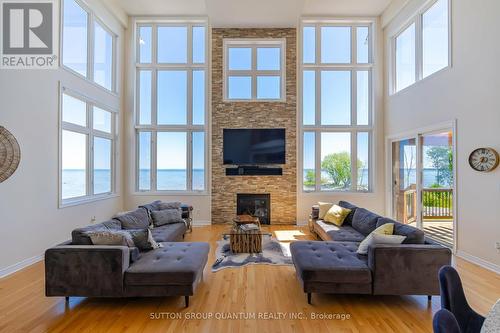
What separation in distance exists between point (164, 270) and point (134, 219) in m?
1.87

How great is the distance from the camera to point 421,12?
5547 mm

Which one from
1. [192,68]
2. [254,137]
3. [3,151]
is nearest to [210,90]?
[192,68]

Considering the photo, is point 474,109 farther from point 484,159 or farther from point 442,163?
point 442,163

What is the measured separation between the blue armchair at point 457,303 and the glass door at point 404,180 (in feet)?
15.1

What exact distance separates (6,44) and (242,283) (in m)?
4.94

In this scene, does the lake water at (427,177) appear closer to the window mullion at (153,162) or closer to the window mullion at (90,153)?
the window mullion at (153,162)

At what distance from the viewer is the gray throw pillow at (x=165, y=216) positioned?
4.84m

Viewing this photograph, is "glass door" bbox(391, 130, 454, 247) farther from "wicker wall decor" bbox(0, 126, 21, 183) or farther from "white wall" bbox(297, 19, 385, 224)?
"wicker wall decor" bbox(0, 126, 21, 183)

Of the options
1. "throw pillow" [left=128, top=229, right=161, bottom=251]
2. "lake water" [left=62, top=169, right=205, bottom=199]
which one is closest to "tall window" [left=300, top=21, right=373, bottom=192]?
"lake water" [left=62, top=169, right=205, bottom=199]

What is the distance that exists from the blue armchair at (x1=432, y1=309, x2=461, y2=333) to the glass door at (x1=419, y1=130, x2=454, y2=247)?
4.25 metres

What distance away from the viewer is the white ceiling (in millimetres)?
6091

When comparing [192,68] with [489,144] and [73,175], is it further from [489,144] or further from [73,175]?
[489,144]

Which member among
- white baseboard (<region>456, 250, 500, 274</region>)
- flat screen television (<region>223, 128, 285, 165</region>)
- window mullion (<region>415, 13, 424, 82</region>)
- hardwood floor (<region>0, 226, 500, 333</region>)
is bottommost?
hardwood floor (<region>0, 226, 500, 333</region>)

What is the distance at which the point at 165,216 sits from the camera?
4.96 metres
